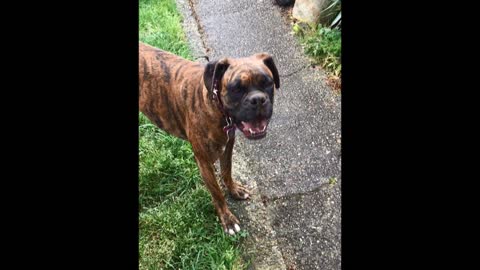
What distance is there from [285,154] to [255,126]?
1.32 metres

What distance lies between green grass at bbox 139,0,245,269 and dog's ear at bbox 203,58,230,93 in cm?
110

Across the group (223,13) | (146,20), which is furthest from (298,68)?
(146,20)

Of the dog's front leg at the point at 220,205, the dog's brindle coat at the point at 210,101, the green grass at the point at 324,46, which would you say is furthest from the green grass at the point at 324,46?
the dog's front leg at the point at 220,205

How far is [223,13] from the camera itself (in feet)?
16.6

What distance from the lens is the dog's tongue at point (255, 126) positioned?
2460mm

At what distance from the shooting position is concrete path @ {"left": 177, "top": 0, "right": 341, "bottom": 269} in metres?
3.12

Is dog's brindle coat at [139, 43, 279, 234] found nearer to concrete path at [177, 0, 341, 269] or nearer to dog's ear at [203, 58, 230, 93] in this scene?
dog's ear at [203, 58, 230, 93]

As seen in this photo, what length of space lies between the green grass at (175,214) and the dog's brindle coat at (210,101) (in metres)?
0.16

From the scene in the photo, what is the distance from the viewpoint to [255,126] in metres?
2.48

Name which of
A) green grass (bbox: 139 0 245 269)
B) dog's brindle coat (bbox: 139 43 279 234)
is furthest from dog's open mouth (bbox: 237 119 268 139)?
green grass (bbox: 139 0 245 269)
